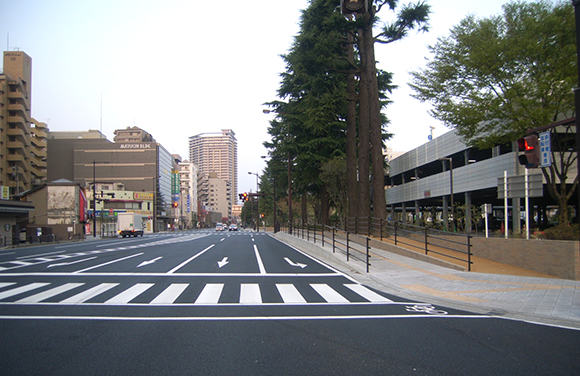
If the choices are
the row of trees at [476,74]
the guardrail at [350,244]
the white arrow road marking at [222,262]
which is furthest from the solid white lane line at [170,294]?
the row of trees at [476,74]

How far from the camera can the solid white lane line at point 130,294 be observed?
30.2 ft

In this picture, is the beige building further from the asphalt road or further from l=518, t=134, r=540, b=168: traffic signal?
l=518, t=134, r=540, b=168: traffic signal

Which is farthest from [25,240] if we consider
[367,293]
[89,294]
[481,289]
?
[481,289]

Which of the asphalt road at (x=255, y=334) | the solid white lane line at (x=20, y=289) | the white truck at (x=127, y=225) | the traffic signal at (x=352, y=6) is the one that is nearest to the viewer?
the asphalt road at (x=255, y=334)

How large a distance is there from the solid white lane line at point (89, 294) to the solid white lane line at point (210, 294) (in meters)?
2.53

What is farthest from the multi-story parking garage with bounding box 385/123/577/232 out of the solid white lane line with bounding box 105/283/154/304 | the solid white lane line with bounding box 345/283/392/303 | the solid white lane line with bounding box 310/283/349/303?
the solid white lane line with bounding box 105/283/154/304

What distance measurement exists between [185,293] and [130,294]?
51.4 inches

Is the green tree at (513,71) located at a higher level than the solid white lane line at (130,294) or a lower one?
higher

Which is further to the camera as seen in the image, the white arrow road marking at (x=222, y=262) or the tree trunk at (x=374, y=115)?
the tree trunk at (x=374, y=115)

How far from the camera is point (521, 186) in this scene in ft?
50.3

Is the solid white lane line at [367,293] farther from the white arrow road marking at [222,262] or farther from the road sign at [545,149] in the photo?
the road sign at [545,149]

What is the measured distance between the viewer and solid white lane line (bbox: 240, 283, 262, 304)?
30.5 feet

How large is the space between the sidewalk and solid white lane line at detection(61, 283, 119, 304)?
7166mm

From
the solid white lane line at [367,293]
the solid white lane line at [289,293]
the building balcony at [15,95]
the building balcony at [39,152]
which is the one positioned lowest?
the solid white lane line at [367,293]
